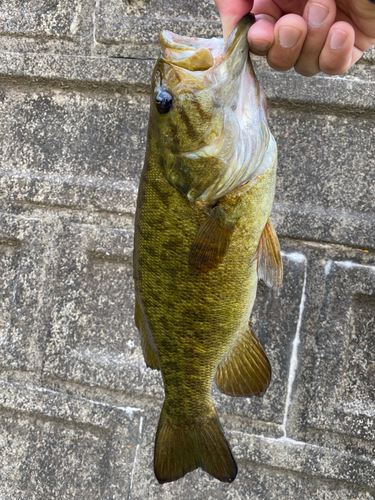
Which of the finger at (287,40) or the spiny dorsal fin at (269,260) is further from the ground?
the finger at (287,40)

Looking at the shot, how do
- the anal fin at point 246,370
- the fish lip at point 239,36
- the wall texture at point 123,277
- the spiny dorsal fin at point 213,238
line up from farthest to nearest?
the wall texture at point 123,277, the anal fin at point 246,370, the spiny dorsal fin at point 213,238, the fish lip at point 239,36

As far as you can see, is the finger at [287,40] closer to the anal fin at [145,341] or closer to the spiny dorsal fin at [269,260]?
the spiny dorsal fin at [269,260]

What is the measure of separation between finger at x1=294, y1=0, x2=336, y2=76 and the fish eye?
0.42 meters

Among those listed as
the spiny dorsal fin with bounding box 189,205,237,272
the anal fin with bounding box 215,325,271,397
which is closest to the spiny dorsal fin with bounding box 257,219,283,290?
the spiny dorsal fin with bounding box 189,205,237,272

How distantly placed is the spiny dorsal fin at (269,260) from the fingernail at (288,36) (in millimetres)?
507

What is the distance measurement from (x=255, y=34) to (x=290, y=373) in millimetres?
1622

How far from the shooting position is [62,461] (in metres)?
2.43

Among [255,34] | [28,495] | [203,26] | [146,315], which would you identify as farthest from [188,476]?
[203,26]

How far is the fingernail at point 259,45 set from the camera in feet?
3.96

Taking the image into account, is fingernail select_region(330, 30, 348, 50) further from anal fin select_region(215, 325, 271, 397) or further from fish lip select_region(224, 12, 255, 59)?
anal fin select_region(215, 325, 271, 397)

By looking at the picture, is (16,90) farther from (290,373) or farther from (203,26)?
(290,373)

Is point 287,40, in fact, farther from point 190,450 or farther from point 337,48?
point 190,450

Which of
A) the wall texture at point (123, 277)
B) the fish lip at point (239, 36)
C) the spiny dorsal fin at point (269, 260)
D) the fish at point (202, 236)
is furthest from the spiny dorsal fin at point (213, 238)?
the wall texture at point (123, 277)

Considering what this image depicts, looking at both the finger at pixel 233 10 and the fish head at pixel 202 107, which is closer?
the fish head at pixel 202 107
